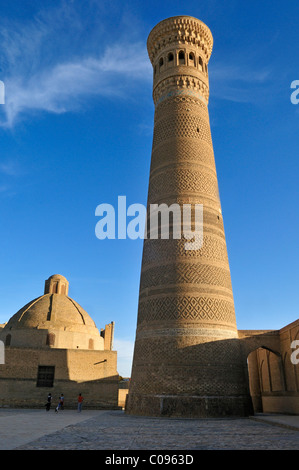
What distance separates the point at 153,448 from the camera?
20.5 feet

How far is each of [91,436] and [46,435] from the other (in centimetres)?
89

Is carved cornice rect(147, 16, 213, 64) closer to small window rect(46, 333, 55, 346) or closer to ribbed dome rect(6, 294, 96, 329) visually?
ribbed dome rect(6, 294, 96, 329)

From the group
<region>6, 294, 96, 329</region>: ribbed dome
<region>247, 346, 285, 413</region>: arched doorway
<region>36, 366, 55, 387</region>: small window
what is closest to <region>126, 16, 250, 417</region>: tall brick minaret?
<region>247, 346, 285, 413</region>: arched doorway

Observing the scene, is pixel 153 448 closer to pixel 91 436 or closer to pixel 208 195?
pixel 91 436

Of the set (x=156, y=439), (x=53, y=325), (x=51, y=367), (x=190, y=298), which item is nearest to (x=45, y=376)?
(x=51, y=367)

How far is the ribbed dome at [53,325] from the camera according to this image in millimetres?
24203

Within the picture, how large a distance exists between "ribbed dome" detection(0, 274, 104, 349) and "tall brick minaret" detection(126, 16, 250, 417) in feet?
36.8

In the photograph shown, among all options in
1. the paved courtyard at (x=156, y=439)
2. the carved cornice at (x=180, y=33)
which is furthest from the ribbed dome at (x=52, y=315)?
the paved courtyard at (x=156, y=439)

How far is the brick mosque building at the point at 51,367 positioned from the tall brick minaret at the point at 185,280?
24.7 ft

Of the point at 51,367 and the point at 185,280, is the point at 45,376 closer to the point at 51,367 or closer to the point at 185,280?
the point at 51,367

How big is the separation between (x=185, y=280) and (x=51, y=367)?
11.0 m

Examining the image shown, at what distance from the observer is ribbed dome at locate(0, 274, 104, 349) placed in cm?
2420

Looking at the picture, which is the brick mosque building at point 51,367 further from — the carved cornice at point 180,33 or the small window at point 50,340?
the carved cornice at point 180,33
